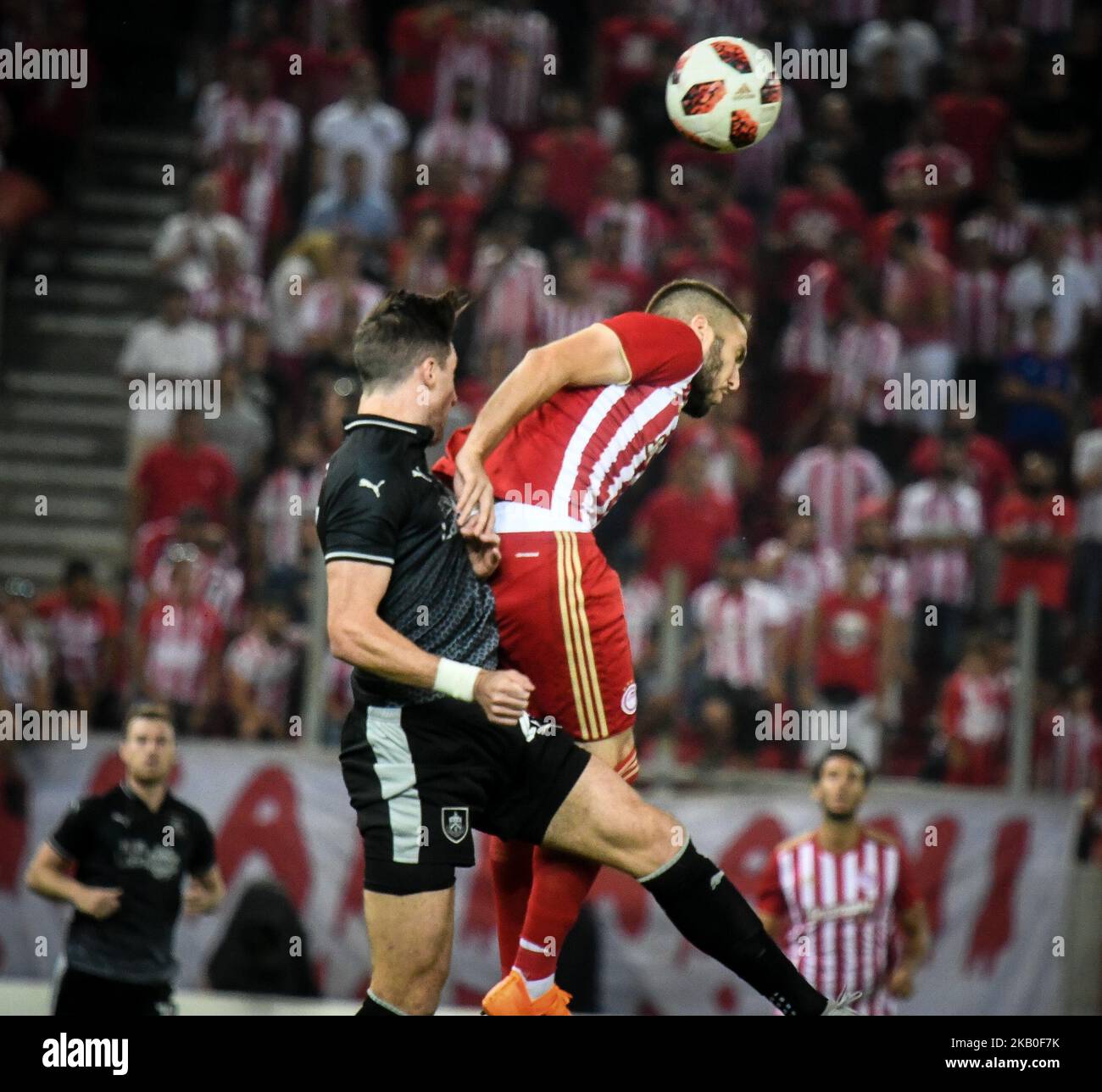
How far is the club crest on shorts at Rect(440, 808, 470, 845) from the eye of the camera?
14.9ft

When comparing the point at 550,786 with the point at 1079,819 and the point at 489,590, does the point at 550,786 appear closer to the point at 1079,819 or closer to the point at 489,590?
the point at 489,590

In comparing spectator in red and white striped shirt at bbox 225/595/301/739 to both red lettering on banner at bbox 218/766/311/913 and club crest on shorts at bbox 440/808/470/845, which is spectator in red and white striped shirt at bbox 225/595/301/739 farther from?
club crest on shorts at bbox 440/808/470/845

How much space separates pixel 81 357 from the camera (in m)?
12.9

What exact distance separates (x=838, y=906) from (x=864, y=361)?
5.27 metres

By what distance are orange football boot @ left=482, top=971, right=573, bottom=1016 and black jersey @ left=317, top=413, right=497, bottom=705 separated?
2.75ft

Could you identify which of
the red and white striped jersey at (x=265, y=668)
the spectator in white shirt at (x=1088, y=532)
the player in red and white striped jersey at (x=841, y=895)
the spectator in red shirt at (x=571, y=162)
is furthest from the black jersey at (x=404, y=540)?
the spectator in red shirt at (x=571, y=162)

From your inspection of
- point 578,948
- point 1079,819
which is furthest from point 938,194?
point 578,948

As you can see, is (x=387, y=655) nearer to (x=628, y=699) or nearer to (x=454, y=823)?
(x=454, y=823)

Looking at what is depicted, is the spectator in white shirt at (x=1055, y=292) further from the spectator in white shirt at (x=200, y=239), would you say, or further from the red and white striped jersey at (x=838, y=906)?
the red and white striped jersey at (x=838, y=906)

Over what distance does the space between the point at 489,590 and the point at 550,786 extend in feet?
→ 1.76

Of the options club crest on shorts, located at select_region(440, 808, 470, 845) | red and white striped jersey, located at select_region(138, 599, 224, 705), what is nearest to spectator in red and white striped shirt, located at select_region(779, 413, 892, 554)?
red and white striped jersey, located at select_region(138, 599, 224, 705)

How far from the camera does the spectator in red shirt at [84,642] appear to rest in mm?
9820

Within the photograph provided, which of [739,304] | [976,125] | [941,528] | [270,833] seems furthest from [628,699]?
[976,125]

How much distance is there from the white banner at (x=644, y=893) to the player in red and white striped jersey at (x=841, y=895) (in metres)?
2.02
